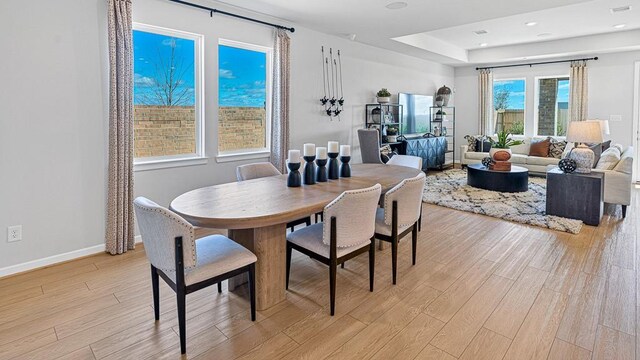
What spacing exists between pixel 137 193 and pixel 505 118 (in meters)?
8.52

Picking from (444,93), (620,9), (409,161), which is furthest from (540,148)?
(409,161)

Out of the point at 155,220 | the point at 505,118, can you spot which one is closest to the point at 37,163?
the point at 155,220

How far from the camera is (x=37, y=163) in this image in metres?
3.08

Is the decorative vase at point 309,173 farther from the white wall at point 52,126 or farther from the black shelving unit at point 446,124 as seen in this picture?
the black shelving unit at point 446,124

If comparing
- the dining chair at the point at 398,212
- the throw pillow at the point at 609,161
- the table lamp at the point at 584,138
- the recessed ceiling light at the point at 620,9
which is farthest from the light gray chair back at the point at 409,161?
→ the recessed ceiling light at the point at 620,9

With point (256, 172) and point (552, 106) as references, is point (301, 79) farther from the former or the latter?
point (552, 106)

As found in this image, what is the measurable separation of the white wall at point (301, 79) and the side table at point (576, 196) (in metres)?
3.08

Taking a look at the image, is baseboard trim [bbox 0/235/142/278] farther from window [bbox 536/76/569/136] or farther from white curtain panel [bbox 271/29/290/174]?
window [bbox 536/76/569/136]

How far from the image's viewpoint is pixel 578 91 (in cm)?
771

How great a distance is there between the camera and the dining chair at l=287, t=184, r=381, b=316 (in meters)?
2.32

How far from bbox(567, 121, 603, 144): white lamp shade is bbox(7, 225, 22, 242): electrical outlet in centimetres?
585

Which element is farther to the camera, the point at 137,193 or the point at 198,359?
the point at 137,193

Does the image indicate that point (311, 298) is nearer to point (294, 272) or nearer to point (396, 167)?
point (294, 272)

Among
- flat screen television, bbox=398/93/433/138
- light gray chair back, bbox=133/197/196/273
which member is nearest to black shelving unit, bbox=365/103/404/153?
flat screen television, bbox=398/93/433/138
